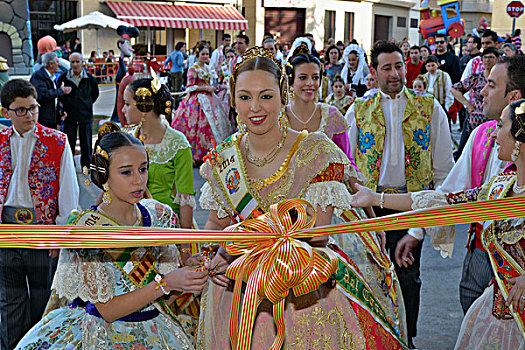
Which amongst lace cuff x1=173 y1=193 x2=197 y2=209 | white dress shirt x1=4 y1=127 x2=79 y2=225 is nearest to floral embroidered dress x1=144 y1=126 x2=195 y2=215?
lace cuff x1=173 y1=193 x2=197 y2=209

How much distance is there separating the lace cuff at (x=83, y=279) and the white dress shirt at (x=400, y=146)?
2.31 meters

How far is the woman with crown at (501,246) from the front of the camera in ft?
9.31

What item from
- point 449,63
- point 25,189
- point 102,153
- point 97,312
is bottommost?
point 97,312

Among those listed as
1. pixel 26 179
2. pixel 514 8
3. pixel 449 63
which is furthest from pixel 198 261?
pixel 514 8

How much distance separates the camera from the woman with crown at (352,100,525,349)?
112 inches

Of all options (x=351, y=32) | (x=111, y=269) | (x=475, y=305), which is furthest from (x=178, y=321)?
(x=351, y=32)

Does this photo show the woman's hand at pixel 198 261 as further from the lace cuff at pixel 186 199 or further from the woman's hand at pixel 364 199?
the lace cuff at pixel 186 199

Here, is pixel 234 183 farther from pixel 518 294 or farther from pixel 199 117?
pixel 199 117

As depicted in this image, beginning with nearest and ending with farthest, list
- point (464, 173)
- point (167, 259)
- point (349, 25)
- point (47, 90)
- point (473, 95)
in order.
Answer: point (167, 259), point (464, 173), point (473, 95), point (47, 90), point (349, 25)

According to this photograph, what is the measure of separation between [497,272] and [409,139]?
1.55 m

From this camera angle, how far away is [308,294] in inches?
103

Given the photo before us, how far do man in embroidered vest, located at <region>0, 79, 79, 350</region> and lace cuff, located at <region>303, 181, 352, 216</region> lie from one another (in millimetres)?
1950

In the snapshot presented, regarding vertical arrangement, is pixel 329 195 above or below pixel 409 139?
below

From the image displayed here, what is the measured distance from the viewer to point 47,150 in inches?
160
